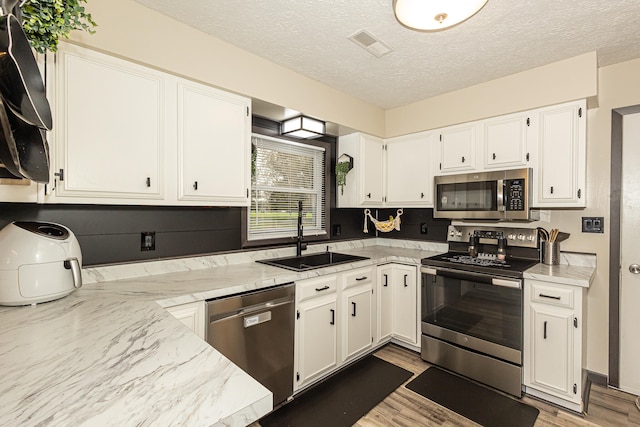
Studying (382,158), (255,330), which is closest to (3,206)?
(255,330)

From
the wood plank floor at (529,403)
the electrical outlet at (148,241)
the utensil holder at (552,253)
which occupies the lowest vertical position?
the wood plank floor at (529,403)

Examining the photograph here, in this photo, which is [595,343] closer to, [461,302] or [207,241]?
[461,302]

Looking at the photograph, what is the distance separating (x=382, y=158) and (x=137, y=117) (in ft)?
8.13

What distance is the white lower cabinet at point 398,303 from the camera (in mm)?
2838

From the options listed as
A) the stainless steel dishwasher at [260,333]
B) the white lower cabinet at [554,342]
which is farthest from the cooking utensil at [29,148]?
the white lower cabinet at [554,342]

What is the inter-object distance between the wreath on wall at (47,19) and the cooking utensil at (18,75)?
317 mm

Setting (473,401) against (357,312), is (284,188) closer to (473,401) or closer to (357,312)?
(357,312)

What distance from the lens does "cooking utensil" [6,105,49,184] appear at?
0.91 meters

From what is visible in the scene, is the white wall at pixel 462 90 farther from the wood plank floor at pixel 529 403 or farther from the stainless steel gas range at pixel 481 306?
the stainless steel gas range at pixel 481 306

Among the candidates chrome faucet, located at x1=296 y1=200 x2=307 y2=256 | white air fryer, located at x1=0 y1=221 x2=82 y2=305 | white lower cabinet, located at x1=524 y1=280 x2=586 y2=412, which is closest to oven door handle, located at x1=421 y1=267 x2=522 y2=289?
white lower cabinet, located at x1=524 y1=280 x2=586 y2=412

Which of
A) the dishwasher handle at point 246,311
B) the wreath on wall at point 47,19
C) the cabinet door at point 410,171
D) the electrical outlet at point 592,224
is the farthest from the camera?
the cabinet door at point 410,171

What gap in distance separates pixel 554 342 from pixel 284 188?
8.12 feet

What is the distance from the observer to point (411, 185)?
10.5ft

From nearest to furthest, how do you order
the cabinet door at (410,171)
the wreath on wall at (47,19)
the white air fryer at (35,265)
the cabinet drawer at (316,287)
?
the wreath on wall at (47,19), the white air fryer at (35,265), the cabinet drawer at (316,287), the cabinet door at (410,171)
